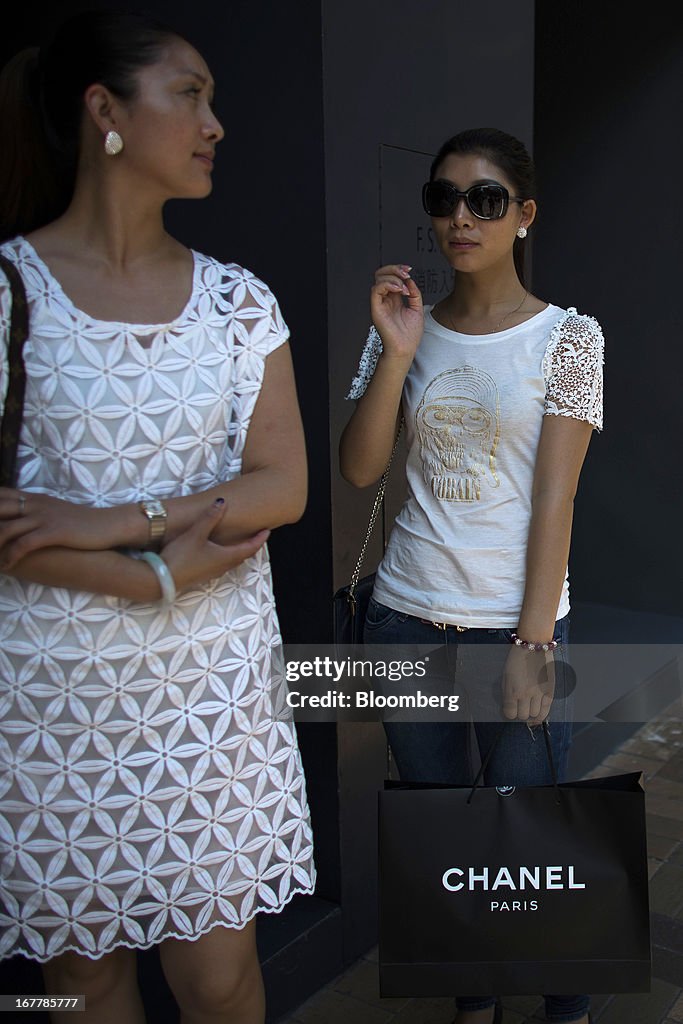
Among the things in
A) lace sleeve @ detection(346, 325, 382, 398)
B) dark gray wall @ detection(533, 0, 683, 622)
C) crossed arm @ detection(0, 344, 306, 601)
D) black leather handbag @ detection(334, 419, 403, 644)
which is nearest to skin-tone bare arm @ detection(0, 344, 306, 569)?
crossed arm @ detection(0, 344, 306, 601)

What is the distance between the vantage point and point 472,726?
228cm

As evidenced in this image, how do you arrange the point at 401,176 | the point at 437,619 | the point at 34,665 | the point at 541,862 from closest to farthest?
the point at 34,665, the point at 541,862, the point at 437,619, the point at 401,176

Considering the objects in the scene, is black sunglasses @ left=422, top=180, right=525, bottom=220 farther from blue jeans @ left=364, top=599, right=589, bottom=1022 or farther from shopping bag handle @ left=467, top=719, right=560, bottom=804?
shopping bag handle @ left=467, top=719, right=560, bottom=804

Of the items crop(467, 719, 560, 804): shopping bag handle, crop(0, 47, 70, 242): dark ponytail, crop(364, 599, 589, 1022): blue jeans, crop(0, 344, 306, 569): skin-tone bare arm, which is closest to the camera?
crop(0, 344, 306, 569): skin-tone bare arm

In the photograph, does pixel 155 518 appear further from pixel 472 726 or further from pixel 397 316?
pixel 472 726

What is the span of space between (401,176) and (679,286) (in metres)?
2.80

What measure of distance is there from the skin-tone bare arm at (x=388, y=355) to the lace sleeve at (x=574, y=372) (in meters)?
0.29

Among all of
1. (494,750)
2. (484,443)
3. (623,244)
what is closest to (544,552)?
(484,443)

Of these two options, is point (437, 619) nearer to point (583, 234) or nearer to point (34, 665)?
point (34, 665)

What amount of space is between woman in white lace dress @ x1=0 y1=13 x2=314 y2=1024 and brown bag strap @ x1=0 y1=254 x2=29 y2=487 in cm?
2

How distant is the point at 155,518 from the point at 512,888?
1.07m

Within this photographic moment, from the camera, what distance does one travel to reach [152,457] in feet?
5.42

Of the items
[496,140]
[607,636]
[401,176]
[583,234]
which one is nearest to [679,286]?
[583,234]

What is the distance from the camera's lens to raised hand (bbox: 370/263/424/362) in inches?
80.5
